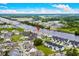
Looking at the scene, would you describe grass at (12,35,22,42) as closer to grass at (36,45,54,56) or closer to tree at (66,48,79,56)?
grass at (36,45,54,56)

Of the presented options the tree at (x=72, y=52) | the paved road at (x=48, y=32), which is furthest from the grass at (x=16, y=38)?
the tree at (x=72, y=52)

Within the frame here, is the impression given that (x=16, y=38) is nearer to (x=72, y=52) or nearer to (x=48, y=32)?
(x=48, y=32)

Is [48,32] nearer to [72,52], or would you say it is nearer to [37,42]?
[37,42]

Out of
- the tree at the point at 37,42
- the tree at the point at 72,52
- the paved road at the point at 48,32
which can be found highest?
the paved road at the point at 48,32

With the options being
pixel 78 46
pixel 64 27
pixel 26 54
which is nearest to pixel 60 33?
pixel 64 27

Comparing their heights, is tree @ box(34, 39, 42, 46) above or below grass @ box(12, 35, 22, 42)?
below

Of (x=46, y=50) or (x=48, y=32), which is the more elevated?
(x=48, y=32)

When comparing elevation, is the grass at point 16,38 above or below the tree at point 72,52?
above

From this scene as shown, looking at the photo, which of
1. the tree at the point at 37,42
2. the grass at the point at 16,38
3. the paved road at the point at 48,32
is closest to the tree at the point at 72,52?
the paved road at the point at 48,32

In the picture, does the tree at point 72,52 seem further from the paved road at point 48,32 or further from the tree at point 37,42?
the tree at point 37,42

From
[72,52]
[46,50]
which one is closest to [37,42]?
[46,50]

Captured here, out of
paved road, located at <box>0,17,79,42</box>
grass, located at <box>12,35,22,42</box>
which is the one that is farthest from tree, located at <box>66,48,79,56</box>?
grass, located at <box>12,35,22,42</box>

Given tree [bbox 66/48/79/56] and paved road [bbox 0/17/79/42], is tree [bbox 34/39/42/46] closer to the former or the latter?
paved road [bbox 0/17/79/42]

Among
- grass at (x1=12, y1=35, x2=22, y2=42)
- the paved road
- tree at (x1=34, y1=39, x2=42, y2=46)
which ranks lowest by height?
tree at (x1=34, y1=39, x2=42, y2=46)
